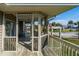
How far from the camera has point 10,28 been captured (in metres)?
12.6

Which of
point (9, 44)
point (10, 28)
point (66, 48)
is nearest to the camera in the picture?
point (66, 48)

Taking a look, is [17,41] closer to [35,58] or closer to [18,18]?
[18,18]

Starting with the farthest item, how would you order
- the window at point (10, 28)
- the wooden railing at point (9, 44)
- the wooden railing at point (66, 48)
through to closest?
the window at point (10, 28) → the wooden railing at point (9, 44) → the wooden railing at point (66, 48)

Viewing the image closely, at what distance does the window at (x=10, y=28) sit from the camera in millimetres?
12105

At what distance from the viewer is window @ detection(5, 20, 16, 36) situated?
12.1 meters

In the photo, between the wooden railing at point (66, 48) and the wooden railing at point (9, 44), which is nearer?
the wooden railing at point (66, 48)

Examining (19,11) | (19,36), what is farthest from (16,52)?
(19,11)

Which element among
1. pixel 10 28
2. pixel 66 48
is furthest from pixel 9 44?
pixel 66 48

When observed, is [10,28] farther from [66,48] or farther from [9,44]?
[66,48]

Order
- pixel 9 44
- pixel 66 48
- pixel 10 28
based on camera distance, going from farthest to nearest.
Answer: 1. pixel 10 28
2. pixel 9 44
3. pixel 66 48

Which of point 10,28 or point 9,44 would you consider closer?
point 9,44

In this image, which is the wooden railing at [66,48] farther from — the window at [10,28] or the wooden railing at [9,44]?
the window at [10,28]

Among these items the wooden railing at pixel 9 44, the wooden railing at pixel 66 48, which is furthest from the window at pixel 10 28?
the wooden railing at pixel 66 48

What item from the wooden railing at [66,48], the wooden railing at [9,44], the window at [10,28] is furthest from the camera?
the window at [10,28]
